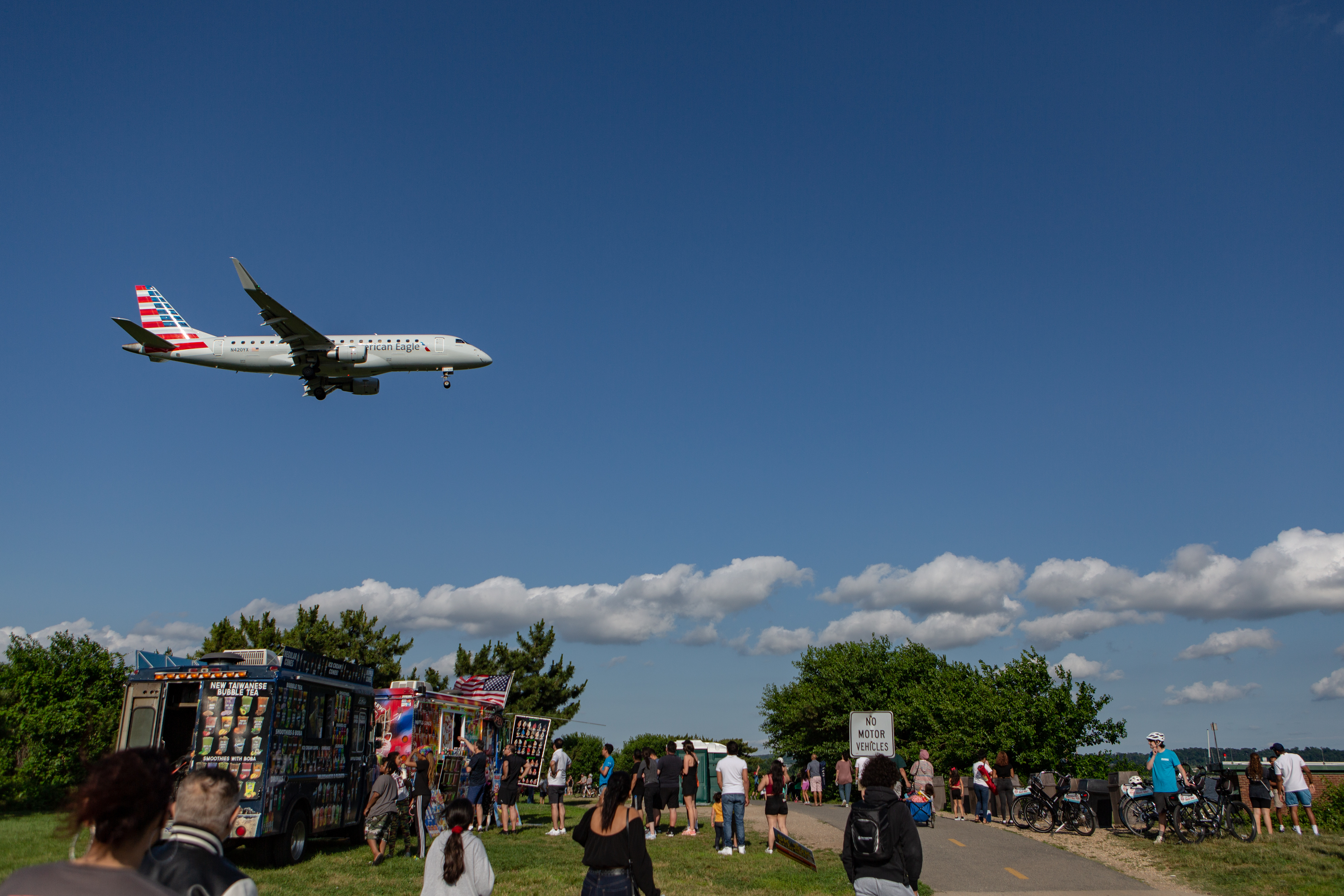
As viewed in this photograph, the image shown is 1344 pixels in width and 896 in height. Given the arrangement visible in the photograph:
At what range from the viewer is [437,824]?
1514 centimetres

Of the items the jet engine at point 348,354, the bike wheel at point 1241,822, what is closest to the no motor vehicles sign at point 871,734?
the bike wheel at point 1241,822

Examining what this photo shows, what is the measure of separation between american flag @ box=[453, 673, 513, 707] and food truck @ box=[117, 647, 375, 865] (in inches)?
234

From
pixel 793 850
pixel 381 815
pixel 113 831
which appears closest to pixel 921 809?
pixel 793 850

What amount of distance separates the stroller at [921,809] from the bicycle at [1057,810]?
5.74ft

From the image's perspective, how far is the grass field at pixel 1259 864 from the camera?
35.3 ft

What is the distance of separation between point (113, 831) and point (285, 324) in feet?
89.1

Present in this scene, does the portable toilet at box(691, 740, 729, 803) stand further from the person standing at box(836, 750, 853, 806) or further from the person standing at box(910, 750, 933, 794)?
the person standing at box(910, 750, 933, 794)

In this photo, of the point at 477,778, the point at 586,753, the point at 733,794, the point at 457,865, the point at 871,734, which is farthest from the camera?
the point at 586,753

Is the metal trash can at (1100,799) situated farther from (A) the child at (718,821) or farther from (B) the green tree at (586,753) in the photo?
(B) the green tree at (586,753)

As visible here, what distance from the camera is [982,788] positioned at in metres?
19.1

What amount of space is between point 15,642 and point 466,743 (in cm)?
1750

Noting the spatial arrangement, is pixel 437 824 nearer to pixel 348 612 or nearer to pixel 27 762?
pixel 27 762

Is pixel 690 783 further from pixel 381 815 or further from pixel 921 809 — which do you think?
pixel 381 815

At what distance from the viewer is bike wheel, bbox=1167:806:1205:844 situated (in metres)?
14.3
